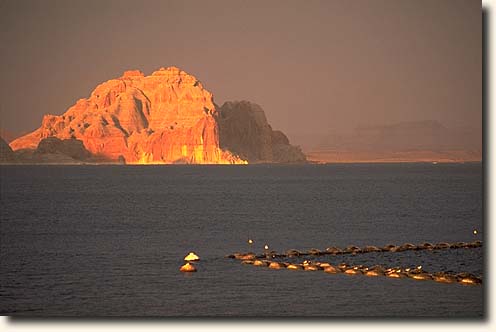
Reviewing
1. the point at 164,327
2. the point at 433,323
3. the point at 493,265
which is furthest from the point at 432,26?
the point at 164,327

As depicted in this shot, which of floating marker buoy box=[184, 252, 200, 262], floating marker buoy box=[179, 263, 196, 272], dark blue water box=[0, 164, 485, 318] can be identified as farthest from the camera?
floating marker buoy box=[184, 252, 200, 262]

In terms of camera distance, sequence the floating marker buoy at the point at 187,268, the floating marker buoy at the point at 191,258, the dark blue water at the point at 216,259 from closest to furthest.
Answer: the dark blue water at the point at 216,259, the floating marker buoy at the point at 187,268, the floating marker buoy at the point at 191,258

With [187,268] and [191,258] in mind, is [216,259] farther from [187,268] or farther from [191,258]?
[187,268]

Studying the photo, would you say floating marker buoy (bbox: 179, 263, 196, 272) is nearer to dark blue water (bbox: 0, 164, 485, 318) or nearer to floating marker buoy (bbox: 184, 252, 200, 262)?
dark blue water (bbox: 0, 164, 485, 318)

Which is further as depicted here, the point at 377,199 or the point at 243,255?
the point at 377,199

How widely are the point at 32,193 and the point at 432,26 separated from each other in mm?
70420

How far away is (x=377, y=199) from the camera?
74062 millimetres

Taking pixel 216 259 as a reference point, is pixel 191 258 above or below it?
above

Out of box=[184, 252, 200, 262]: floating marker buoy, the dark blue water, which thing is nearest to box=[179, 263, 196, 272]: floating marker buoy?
the dark blue water

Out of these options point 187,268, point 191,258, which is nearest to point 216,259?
point 191,258

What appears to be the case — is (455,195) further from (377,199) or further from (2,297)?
(2,297)

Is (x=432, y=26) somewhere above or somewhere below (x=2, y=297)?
above

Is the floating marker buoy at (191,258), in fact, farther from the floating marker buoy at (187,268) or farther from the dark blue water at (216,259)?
the floating marker buoy at (187,268)

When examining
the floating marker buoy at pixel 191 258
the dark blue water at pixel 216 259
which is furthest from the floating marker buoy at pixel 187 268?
the floating marker buoy at pixel 191 258
